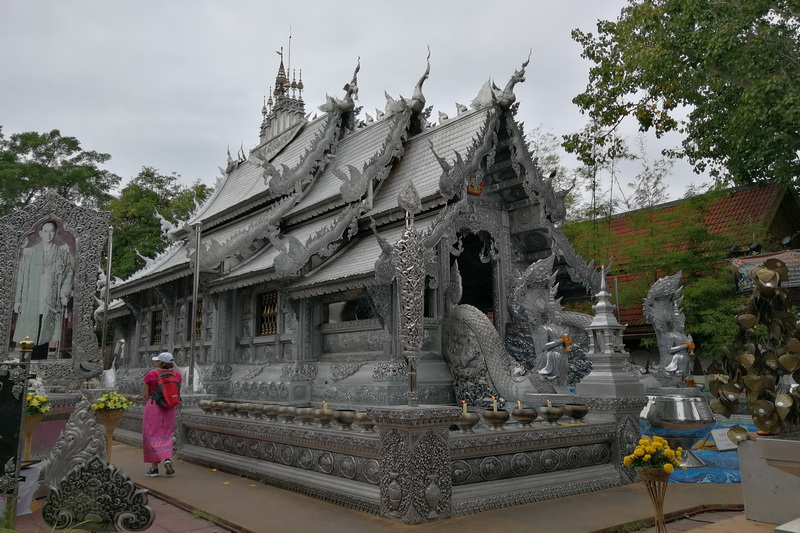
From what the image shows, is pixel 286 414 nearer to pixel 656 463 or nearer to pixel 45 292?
pixel 45 292

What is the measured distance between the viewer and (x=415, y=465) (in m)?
5.07

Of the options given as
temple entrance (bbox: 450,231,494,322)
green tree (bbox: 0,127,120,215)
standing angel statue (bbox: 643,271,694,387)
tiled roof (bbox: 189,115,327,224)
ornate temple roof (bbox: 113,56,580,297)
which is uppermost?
green tree (bbox: 0,127,120,215)

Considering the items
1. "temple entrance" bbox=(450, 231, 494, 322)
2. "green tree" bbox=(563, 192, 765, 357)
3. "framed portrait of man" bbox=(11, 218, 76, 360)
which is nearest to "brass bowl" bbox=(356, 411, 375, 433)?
"framed portrait of man" bbox=(11, 218, 76, 360)

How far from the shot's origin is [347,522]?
516cm

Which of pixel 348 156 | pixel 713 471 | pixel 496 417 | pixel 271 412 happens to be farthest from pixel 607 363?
pixel 348 156

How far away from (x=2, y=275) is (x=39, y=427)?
1896 mm

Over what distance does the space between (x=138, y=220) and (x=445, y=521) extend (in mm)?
26476

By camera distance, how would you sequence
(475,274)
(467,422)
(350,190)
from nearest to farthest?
(467,422) < (350,190) < (475,274)

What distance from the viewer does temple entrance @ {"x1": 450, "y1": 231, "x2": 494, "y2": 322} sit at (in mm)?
12318

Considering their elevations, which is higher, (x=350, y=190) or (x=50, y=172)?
(x=50, y=172)

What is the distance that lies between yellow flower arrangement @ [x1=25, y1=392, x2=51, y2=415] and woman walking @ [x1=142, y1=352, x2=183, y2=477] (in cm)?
165

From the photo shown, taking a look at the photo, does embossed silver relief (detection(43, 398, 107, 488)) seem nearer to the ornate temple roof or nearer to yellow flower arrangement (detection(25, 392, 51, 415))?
yellow flower arrangement (detection(25, 392, 51, 415))

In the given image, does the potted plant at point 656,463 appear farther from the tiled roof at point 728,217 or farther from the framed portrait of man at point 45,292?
the tiled roof at point 728,217

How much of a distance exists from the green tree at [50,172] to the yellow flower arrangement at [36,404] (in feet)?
85.0
